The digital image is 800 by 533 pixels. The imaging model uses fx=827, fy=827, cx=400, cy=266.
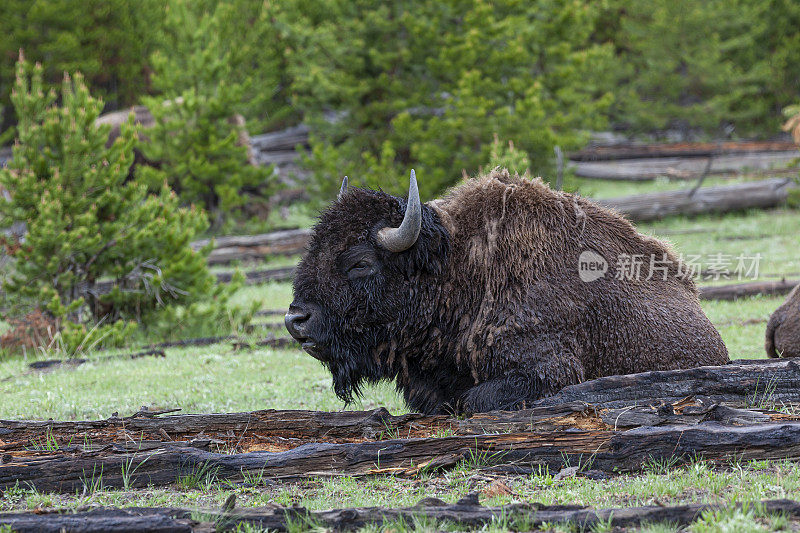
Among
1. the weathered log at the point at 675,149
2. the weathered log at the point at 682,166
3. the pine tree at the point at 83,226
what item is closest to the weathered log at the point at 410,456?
the pine tree at the point at 83,226

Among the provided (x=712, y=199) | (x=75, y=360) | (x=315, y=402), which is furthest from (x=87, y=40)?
(x=315, y=402)

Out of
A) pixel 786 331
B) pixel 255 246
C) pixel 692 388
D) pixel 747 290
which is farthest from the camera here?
pixel 255 246

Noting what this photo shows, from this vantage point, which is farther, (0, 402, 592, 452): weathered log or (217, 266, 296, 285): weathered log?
(217, 266, 296, 285): weathered log

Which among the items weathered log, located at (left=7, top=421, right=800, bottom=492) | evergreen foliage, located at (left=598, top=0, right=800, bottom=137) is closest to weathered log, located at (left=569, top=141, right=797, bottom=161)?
evergreen foliage, located at (left=598, top=0, right=800, bottom=137)

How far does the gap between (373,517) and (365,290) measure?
273 centimetres

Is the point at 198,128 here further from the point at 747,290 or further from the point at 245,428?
the point at 245,428

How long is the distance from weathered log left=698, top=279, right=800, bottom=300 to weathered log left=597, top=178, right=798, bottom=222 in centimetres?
888

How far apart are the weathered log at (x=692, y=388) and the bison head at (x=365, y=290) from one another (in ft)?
4.52

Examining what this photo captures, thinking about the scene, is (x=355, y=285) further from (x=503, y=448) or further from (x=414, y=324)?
(x=503, y=448)

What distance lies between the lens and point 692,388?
603 cm

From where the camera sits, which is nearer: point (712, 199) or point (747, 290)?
point (747, 290)

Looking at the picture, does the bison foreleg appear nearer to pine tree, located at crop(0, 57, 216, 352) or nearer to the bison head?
the bison head

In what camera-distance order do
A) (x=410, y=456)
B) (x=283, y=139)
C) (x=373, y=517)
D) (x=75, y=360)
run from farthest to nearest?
(x=283, y=139), (x=75, y=360), (x=410, y=456), (x=373, y=517)

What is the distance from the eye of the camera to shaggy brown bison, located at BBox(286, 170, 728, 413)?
649 cm
